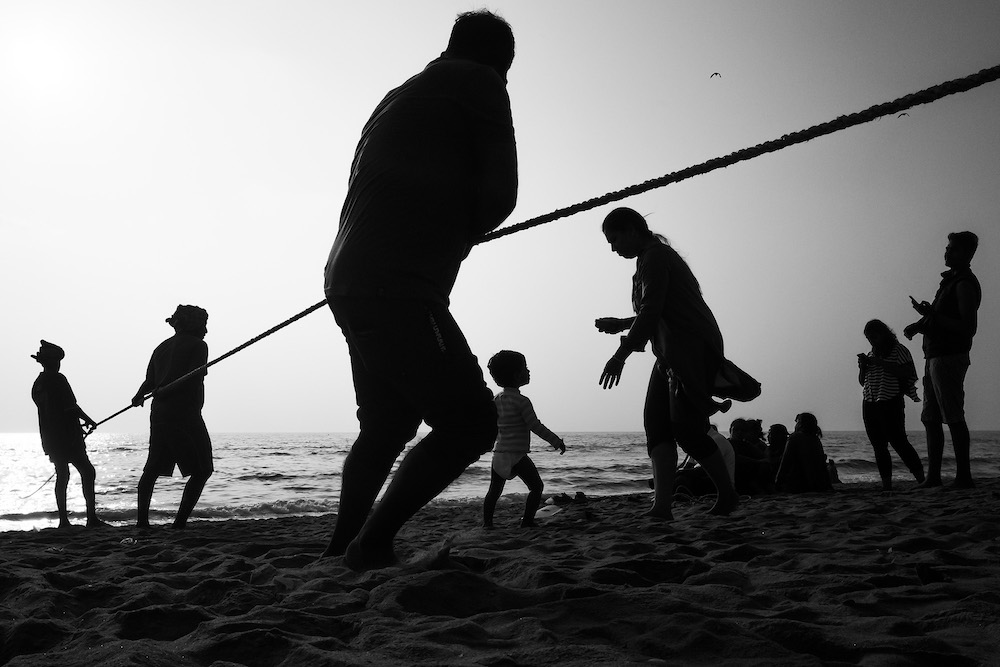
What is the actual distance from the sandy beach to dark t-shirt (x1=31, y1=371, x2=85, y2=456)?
3725mm

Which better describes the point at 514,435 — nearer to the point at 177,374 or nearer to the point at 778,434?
the point at 177,374

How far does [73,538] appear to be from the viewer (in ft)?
15.0

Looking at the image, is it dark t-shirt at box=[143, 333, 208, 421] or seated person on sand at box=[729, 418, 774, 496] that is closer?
dark t-shirt at box=[143, 333, 208, 421]

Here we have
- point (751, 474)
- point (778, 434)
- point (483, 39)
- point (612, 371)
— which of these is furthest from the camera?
point (778, 434)

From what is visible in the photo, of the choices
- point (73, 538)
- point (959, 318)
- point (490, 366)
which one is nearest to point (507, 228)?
point (490, 366)

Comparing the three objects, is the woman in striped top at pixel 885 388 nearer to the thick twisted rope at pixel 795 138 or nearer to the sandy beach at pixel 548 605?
the sandy beach at pixel 548 605

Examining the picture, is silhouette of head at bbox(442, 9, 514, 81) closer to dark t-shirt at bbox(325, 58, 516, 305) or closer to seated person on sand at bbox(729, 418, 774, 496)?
dark t-shirt at bbox(325, 58, 516, 305)

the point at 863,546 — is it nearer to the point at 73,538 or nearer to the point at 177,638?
the point at 177,638

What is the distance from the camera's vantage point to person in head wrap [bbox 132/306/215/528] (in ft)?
17.5

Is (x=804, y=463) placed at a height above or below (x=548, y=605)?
below

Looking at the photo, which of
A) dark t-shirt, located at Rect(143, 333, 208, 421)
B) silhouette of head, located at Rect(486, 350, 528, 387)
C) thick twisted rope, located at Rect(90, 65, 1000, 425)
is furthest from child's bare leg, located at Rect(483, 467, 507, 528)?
thick twisted rope, located at Rect(90, 65, 1000, 425)

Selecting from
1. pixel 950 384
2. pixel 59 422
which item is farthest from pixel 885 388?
pixel 59 422

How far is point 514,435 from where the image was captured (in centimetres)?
512

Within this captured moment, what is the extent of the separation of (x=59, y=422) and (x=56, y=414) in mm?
78
